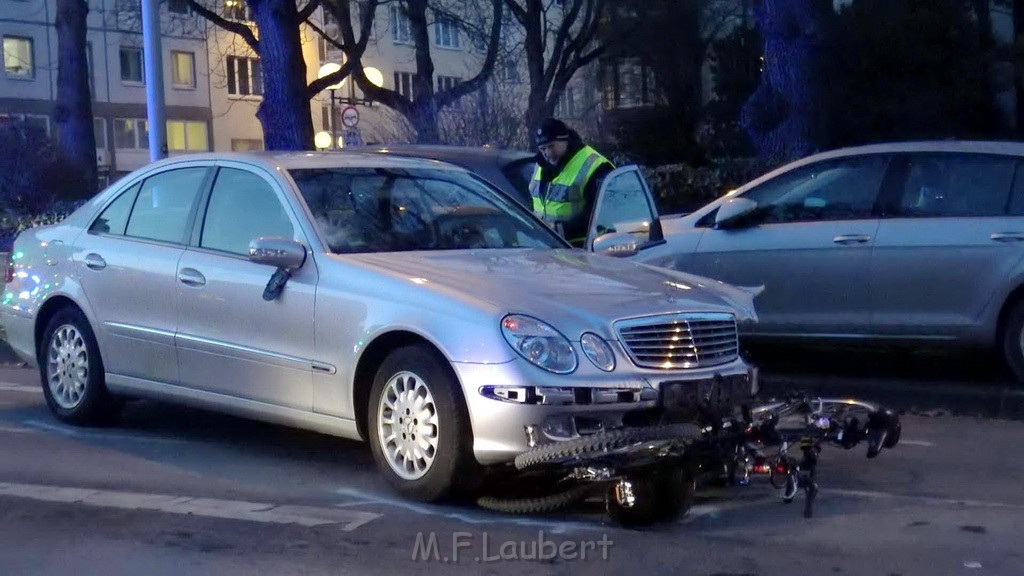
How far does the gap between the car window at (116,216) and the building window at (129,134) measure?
44.5m

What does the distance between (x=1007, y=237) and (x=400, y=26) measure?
37.1 meters

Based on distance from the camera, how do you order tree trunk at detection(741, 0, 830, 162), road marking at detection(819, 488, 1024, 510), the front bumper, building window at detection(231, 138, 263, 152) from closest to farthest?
1. the front bumper
2. road marking at detection(819, 488, 1024, 510)
3. tree trunk at detection(741, 0, 830, 162)
4. building window at detection(231, 138, 263, 152)

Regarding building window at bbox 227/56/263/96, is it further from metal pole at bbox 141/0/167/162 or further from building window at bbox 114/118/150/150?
metal pole at bbox 141/0/167/162

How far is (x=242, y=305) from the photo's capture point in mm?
6883

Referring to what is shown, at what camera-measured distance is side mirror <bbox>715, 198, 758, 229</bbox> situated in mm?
9086

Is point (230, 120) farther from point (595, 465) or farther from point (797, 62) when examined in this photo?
point (595, 465)

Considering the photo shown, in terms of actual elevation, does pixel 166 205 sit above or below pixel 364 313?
above

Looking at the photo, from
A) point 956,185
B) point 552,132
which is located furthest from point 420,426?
point 956,185

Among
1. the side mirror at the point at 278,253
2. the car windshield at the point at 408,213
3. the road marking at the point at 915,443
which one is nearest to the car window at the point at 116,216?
the car windshield at the point at 408,213

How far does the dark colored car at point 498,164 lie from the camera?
964 cm

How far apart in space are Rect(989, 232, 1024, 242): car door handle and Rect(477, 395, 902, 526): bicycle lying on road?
2.99 m

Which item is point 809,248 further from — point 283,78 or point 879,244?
point 283,78

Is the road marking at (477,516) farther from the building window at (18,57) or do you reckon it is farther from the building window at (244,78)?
the building window at (244,78)

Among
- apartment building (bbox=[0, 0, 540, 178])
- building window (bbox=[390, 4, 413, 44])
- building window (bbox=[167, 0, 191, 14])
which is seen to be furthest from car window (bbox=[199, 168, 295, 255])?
apartment building (bbox=[0, 0, 540, 178])
